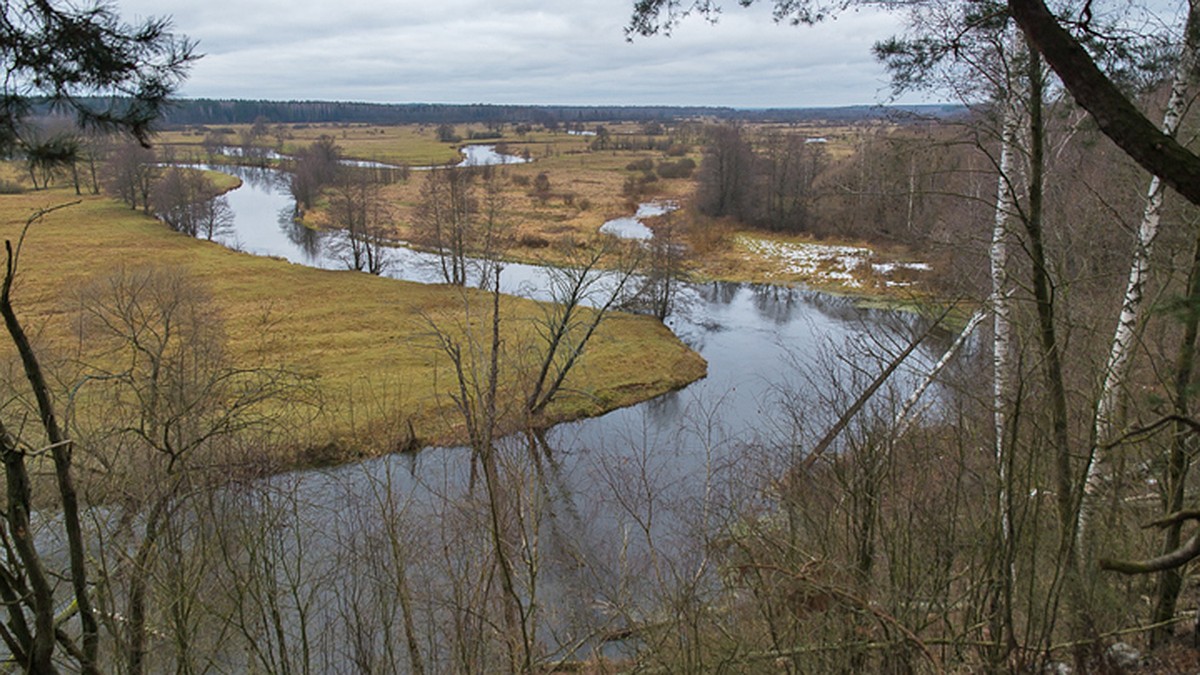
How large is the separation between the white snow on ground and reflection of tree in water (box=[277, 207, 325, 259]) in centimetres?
2514

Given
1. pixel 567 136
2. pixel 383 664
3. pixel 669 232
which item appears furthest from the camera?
pixel 567 136

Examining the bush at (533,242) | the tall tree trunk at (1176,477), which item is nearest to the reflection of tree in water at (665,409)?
the tall tree trunk at (1176,477)

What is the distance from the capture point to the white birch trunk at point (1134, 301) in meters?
6.70

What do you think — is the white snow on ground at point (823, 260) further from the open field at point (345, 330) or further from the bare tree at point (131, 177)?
the bare tree at point (131, 177)

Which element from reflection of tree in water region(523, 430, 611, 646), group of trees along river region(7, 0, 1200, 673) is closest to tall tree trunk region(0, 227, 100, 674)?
group of trees along river region(7, 0, 1200, 673)

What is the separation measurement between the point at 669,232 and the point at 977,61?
25585 mm

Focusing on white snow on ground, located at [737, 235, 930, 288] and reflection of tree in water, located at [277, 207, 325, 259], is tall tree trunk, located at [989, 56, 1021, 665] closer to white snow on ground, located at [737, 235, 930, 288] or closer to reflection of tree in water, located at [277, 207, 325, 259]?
white snow on ground, located at [737, 235, 930, 288]

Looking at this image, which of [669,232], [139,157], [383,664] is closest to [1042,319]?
[383,664]

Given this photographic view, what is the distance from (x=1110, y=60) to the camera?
5.85 meters

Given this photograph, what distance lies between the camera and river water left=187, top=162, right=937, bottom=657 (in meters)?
9.45

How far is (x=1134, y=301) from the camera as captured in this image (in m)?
7.44

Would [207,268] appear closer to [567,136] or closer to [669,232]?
[669,232]

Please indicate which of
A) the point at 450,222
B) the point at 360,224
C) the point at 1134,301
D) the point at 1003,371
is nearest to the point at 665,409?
the point at 1003,371

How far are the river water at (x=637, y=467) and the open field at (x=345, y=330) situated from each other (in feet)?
3.64
